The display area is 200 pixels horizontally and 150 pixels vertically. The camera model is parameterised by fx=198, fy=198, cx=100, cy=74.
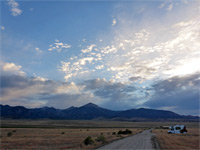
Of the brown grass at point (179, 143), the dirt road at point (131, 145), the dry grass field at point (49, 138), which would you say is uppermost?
the brown grass at point (179, 143)

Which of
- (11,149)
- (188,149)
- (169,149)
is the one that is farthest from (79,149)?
(188,149)

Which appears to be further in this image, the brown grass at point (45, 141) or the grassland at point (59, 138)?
the grassland at point (59, 138)

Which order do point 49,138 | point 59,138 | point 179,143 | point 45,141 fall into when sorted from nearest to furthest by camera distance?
1. point 179,143
2. point 45,141
3. point 59,138
4. point 49,138

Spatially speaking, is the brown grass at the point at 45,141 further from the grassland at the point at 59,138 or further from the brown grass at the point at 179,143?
the brown grass at the point at 179,143

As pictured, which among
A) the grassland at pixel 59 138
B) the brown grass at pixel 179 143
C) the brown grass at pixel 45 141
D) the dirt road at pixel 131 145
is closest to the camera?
the dirt road at pixel 131 145

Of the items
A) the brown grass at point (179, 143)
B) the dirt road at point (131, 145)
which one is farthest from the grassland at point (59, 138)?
the dirt road at point (131, 145)

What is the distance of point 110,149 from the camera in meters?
22.0

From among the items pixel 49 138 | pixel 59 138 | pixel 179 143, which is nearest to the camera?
pixel 179 143

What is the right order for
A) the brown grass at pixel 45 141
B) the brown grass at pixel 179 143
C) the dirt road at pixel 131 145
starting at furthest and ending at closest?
1. the brown grass at pixel 45 141
2. the brown grass at pixel 179 143
3. the dirt road at pixel 131 145

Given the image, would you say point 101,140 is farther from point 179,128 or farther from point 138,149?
point 179,128

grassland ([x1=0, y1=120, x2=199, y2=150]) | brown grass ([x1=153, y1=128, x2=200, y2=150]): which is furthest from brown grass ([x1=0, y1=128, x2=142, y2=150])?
brown grass ([x1=153, y1=128, x2=200, y2=150])

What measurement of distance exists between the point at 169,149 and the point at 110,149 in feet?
22.1

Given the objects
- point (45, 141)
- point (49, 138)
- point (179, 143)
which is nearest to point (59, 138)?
point (49, 138)

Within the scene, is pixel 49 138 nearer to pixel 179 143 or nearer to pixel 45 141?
pixel 45 141
